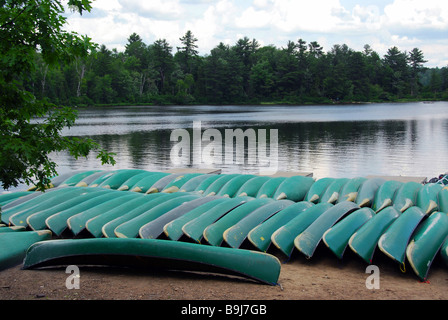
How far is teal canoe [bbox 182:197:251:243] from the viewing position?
6.74 m

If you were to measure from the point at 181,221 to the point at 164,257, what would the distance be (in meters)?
1.87

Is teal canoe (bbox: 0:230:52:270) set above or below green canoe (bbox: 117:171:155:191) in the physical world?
below

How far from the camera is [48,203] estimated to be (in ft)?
28.3

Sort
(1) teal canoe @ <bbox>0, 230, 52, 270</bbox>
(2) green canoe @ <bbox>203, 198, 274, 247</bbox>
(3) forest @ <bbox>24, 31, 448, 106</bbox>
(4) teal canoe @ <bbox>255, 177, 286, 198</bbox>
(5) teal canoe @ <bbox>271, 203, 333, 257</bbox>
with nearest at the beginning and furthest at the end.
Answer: (1) teal canoe @ <bbox>0, 230, 52, 270</bbox> → (5) teal canoe @ <bbox>271, 203, 333, 257</bbox> → (2) green canoe @ <bbox>203, 198, 274, 247</bbox> → (4) teal canoe @ <bbox>255, 177, 286, 198</bbox> → (3) forest @ <bbox>24, 31, 448, 106</bbox>

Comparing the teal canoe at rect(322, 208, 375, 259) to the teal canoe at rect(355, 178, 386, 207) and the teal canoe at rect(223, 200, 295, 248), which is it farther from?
the teal canoe at rect(355, 178, 386, 207)

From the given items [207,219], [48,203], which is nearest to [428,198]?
[207,219]

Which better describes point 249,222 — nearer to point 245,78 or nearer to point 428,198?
point 428,198

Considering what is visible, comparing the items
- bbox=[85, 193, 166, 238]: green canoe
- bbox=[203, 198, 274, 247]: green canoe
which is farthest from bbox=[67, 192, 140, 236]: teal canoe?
bbox=[203, 198, 274, 247]: green canoe

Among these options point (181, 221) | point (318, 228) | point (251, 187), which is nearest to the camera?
point (318, 228)

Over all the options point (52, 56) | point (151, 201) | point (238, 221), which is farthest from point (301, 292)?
point (151, 201)

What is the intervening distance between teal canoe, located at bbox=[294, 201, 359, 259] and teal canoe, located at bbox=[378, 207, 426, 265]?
0.83 meters

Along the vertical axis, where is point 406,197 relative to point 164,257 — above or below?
above

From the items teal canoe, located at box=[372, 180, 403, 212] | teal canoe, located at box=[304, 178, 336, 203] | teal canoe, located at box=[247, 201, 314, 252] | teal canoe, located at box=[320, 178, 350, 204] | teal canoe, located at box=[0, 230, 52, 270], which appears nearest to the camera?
teal canoe, located at box=[0, 230, 52, 270]
